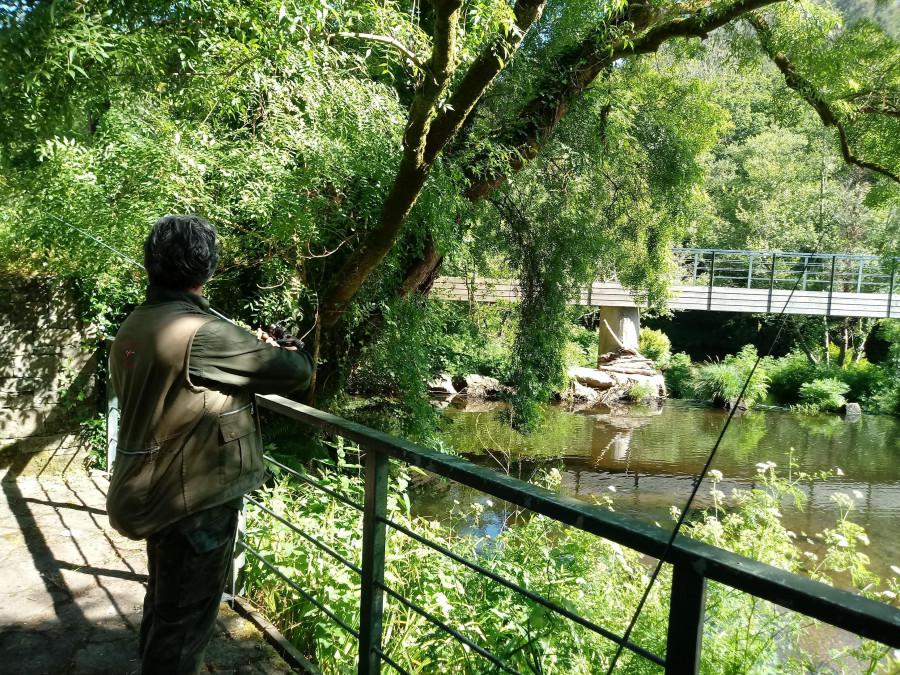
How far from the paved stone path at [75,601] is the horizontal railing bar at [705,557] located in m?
1.31

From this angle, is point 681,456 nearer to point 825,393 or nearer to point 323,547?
point 825,393

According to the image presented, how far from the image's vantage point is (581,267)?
7883 millimetres

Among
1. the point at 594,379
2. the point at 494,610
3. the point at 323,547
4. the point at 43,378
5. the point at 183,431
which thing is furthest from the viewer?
the point at 594,379

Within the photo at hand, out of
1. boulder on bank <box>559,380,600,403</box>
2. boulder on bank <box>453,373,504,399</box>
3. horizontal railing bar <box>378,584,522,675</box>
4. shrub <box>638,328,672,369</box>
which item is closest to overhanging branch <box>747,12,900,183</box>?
horizontal railing bar <box>378,584,522,675</box>

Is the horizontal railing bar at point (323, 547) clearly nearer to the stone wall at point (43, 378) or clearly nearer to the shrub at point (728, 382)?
the stone wall at point (43, 378)

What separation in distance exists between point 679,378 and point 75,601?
62.4 ft

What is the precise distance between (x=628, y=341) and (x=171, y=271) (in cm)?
1774

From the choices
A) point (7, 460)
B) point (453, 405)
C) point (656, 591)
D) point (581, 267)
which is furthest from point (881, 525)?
point (7, 460)

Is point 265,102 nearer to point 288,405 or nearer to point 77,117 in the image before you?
point 77,117

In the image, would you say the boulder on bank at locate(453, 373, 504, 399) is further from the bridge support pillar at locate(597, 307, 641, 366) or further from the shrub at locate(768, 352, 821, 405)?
the shrub at locate(768, 352, 821, 405)

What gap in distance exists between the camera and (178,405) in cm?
169

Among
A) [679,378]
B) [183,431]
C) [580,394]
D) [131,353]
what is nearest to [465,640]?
[183,431]

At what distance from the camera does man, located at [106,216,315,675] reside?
1685 millimetres

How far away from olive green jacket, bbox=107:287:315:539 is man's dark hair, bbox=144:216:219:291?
5cm
